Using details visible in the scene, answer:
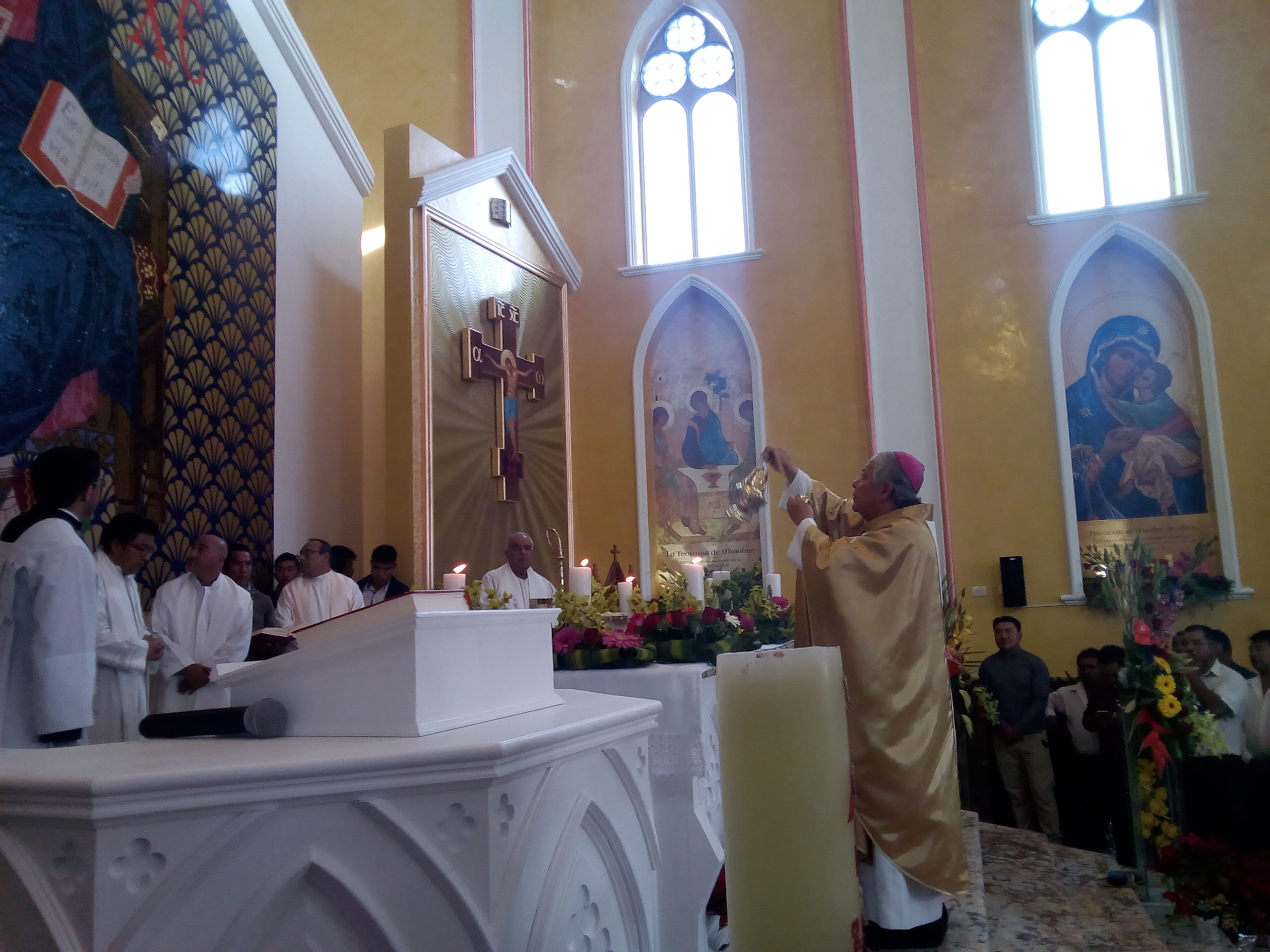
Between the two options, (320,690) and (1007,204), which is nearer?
(320,690)

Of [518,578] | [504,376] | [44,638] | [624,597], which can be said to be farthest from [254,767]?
[504,376]

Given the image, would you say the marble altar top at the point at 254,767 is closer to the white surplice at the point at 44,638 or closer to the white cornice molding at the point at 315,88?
the white surplice at the point at 44,638

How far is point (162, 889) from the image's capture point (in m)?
1.15

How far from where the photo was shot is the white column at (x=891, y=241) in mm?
9016

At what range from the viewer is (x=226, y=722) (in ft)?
5.12

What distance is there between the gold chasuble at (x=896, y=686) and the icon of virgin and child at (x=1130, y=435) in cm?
572

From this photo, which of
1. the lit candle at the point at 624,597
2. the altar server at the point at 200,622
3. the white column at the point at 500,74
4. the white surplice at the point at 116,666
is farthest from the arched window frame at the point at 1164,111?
the white surplice at the point at 116,666

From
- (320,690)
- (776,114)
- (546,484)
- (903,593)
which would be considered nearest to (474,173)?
(546,484)

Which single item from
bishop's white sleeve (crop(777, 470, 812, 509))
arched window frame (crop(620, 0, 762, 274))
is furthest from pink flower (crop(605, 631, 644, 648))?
arched window frame (crop(620, 0, 762, 274))

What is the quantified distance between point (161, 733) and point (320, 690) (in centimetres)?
27

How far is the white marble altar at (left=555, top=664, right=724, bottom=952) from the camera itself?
3160 mm

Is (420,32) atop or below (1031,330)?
atop

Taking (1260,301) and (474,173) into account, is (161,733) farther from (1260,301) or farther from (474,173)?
(1260,301)

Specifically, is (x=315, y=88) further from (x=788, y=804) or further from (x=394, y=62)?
(x=788, y=804)
